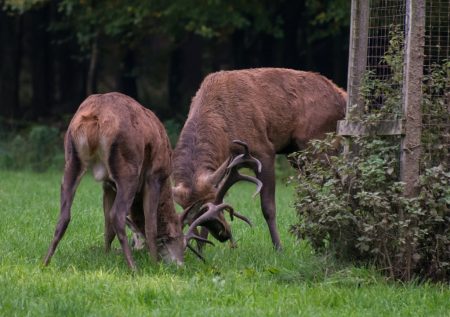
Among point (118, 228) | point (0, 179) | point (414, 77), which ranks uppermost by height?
point (414, 77)

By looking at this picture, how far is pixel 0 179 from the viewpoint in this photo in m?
20.8

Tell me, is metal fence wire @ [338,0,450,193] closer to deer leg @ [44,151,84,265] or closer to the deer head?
the deer head

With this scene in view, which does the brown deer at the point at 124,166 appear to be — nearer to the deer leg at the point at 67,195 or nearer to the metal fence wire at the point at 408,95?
the deer leg at the point at 67,195

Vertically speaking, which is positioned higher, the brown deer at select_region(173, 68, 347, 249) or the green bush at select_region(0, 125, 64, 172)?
the brown deer at select_region(173, 68, 347, 249)

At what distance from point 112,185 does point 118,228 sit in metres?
0.65

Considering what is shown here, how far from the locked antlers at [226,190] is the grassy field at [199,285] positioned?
0.29m

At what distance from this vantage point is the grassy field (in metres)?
8.18

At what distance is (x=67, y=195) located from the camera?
9891mm

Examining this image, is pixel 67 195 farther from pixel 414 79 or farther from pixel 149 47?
pixel 149 47

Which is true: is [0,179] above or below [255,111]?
below

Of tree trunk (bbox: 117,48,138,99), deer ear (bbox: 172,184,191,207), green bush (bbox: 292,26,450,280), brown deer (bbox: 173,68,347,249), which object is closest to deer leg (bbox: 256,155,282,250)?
brown deer (bbox: 173,68,347,249)

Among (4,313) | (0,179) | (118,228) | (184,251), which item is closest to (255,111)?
(184,251)

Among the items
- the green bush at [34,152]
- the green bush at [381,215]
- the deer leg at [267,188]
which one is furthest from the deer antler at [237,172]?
the green bush at [34,152]

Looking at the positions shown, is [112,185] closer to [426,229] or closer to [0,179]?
[426,229]
